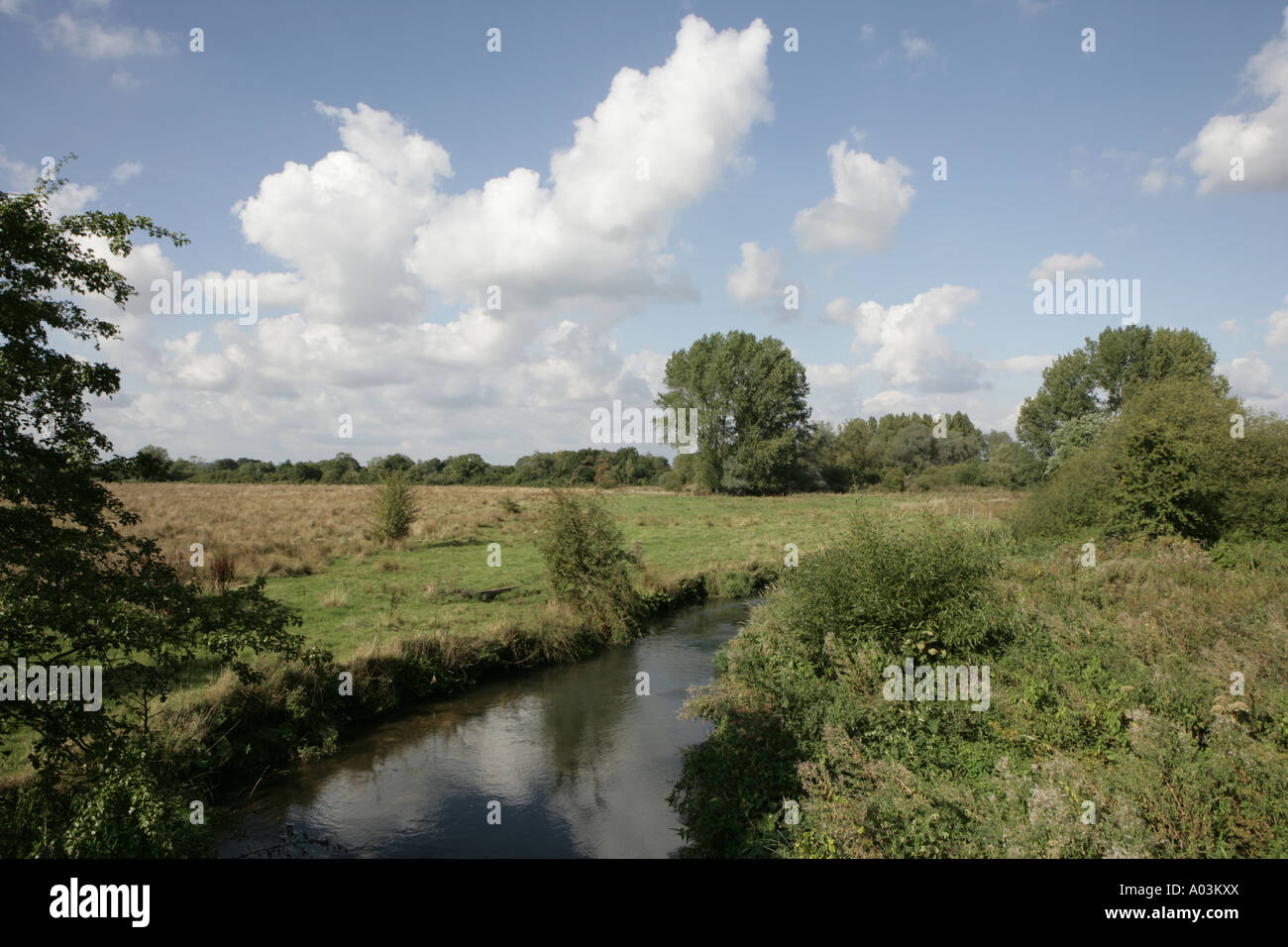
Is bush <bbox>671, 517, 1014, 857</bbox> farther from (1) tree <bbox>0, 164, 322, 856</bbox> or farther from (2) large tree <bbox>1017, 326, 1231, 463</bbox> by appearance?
(2) large tree <bbox>1017, 326, 1231, 463</bbox>

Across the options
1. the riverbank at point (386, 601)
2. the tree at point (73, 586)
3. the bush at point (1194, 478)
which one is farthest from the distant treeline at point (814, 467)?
the tree at point (73, 586)

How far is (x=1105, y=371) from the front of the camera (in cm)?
5875

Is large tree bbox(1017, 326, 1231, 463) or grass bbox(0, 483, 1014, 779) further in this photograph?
large tree bbox(1017, 326, 1231, 463)

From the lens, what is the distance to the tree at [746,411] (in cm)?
6506

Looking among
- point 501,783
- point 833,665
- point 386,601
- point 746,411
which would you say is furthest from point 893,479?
point 501,783

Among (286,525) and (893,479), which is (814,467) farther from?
(286,525)

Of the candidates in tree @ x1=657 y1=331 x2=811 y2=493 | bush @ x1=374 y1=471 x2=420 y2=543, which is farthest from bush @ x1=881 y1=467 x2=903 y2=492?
bush @ x1=374 y1=471 x2=420 y2=543

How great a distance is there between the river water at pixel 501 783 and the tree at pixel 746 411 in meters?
49.4

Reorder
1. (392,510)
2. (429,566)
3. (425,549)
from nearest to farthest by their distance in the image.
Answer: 1. (429,566)
2. (425,549)
3. (392,510)

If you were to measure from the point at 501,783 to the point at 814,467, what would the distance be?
64.9 m

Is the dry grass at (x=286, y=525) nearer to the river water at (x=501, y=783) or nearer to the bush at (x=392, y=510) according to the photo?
the bush at (x=392, y=510)

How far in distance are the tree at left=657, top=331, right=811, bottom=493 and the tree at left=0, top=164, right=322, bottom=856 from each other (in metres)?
59.0

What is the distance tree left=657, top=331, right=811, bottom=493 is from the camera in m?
65.1
